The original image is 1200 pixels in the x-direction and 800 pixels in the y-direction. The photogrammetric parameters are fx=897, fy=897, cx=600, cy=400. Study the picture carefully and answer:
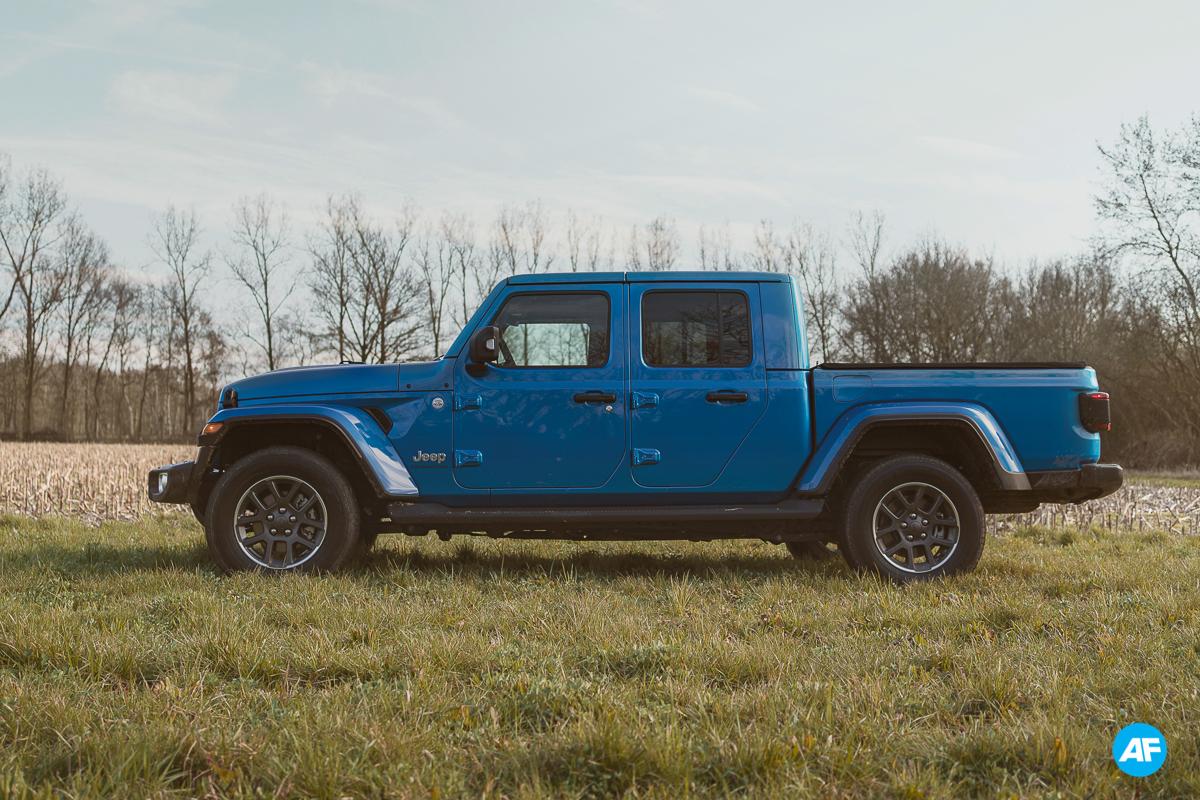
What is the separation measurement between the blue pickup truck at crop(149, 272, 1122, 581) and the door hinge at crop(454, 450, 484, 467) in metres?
0.01

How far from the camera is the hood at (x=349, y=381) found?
6035 millimetres

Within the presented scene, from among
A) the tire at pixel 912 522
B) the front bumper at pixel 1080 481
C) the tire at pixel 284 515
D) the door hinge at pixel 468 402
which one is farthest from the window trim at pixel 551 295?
the front bumper at pixel 1080 481

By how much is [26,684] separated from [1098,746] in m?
3.69

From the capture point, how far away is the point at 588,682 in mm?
3346

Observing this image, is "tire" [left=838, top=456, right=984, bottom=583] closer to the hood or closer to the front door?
the front door

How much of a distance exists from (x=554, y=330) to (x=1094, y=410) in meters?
3.61

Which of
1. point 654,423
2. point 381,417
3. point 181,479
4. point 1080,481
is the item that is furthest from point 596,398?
point 1080,481

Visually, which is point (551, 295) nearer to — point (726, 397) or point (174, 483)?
point (726, 397)

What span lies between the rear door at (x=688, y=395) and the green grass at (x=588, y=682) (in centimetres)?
77

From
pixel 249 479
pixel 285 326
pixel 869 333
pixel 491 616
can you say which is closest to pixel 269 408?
pixel 249 479

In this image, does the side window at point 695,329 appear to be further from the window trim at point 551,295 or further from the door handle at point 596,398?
the door handle at point 596,398

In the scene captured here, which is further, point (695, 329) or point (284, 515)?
point (695, 329)

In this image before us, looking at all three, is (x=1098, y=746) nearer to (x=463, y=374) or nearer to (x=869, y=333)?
(x=463, y=374)

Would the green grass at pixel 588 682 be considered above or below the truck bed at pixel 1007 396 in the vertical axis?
below
